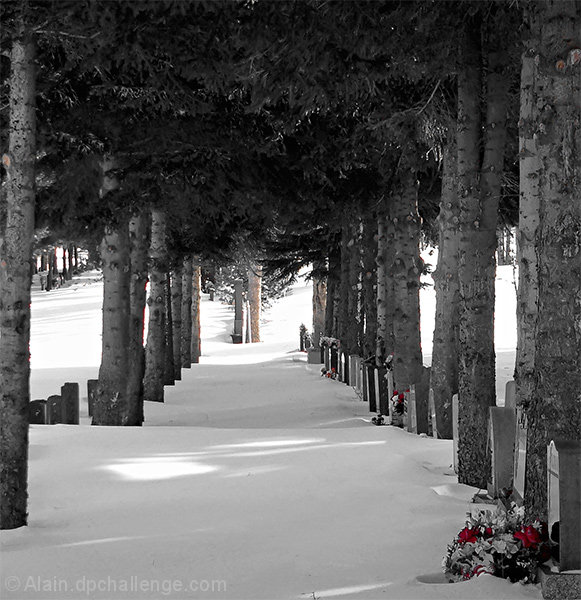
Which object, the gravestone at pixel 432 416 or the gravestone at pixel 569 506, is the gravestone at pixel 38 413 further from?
the gravestone at pixel 569 506

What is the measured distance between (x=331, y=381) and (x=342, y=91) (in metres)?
14.0

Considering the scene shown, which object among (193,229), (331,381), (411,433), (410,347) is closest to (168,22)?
(411,433)

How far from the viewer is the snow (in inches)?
204

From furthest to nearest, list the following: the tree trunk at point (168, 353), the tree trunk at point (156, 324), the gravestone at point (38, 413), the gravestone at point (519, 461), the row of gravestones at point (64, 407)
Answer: the tree trunk at point (168, 353) < the tree trunk at point (156, 324) < the row of gravestones at point (64, 407) < the gravestone at point (38, 413) < the gravestone at point (519, 461)

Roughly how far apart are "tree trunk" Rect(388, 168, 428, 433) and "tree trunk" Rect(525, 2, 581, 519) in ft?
26.9

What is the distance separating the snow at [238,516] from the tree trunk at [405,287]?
273 centimetres

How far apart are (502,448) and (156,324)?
42.4 ft

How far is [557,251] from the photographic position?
5.28 metres

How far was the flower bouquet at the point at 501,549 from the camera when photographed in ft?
15.9

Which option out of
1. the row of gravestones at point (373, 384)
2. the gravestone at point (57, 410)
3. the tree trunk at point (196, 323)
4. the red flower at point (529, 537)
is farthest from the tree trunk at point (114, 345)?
the tree trunk at point (196, 323)

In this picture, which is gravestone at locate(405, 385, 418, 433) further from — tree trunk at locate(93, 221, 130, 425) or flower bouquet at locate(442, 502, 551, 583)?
flower bouquet at locate(442, 502, 551, 583)

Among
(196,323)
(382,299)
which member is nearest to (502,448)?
(382,299)

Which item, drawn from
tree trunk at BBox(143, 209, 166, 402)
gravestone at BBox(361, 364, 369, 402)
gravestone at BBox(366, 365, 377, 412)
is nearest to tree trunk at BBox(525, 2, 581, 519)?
gravestone at BBox(366, 365, 377, 412)

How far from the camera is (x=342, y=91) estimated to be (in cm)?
938
